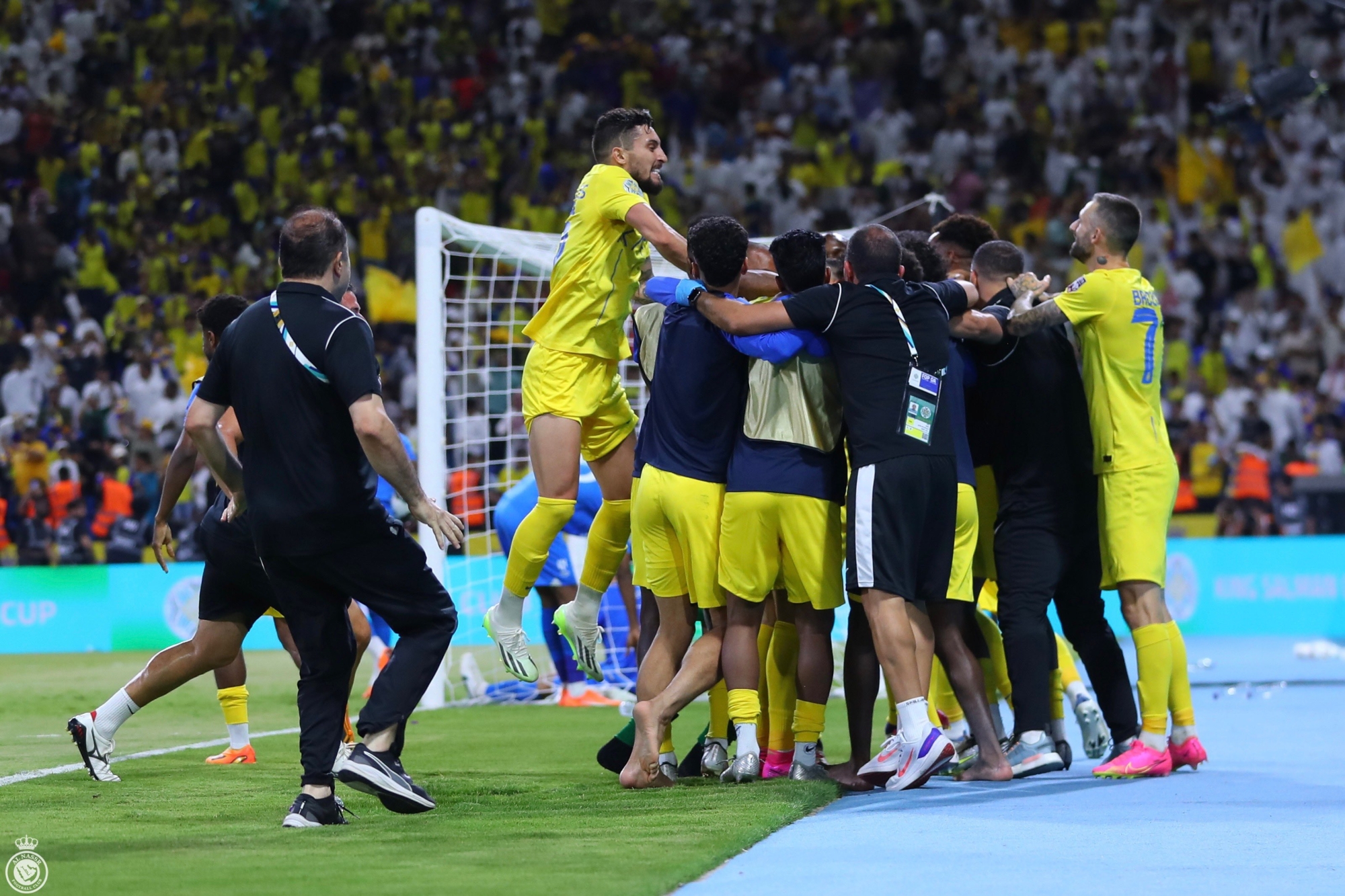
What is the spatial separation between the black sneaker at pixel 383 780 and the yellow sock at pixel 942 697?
288 cm

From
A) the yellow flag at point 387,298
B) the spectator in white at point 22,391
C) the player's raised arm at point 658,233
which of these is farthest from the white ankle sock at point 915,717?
the spectator in white at point 22,391

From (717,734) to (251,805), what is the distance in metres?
2.16

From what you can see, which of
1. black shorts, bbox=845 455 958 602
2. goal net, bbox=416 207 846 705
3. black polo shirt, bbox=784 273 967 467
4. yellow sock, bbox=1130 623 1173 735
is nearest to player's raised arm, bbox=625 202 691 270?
black polo shirt, bbox=784 273 967 467

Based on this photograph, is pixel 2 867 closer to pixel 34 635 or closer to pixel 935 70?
pixel 34 635

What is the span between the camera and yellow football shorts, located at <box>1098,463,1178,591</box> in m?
7.05

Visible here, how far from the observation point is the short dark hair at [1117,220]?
730 cm

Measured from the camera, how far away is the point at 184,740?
9125 mm

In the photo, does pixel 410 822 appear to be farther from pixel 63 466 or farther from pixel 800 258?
pixel 63 466

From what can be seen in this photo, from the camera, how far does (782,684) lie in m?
7.05

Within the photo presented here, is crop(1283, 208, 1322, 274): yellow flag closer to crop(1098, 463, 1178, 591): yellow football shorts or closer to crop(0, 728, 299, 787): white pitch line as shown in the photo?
crop(1098, 463, 1178, 591): yellow football shorts

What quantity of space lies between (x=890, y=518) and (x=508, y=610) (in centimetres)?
194

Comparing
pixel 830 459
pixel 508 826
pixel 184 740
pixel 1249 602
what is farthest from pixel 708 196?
pixel 508 826

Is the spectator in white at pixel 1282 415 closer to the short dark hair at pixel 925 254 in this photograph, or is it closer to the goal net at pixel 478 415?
the goal net at pixel 478 415

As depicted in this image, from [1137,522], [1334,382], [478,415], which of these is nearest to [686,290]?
[1137,522]
